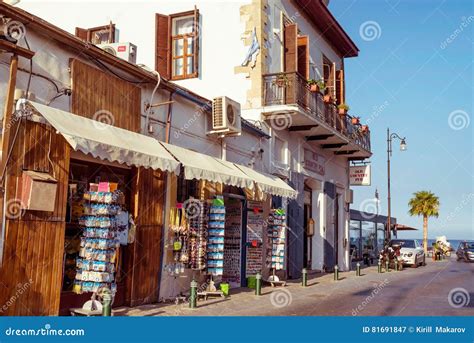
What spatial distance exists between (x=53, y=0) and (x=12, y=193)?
13422mm

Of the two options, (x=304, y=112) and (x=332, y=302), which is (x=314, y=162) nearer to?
(x=304, y=112)

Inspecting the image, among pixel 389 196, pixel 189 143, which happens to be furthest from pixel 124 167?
pixel 389 196

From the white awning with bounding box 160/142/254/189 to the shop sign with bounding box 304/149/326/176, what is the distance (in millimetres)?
7706

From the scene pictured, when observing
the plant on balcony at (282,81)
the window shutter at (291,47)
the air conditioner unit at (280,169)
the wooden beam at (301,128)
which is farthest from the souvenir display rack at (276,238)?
the window shutter at (291,47)

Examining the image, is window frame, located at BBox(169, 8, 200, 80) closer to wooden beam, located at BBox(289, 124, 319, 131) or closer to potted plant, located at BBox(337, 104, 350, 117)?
wooden beam, located at BBox(289, 124, 319, 131)

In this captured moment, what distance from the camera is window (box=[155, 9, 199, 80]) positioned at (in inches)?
658

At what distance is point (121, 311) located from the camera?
31.8ft

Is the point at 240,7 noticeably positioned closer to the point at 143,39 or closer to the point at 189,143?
the point at 143,39

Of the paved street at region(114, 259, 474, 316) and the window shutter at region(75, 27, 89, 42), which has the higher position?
the window shutter at region(75, 27, 89, 42)

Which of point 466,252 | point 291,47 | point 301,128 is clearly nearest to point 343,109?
point 301,128

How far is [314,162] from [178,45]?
25.1ft

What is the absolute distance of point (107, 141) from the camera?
849cm

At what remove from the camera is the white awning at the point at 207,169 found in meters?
10.6

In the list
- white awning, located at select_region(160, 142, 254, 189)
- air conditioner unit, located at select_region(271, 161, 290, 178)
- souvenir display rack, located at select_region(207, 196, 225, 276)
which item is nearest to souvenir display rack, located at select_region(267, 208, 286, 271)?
air conditioner unit, located at select_region(271, 161, 290, 178)
